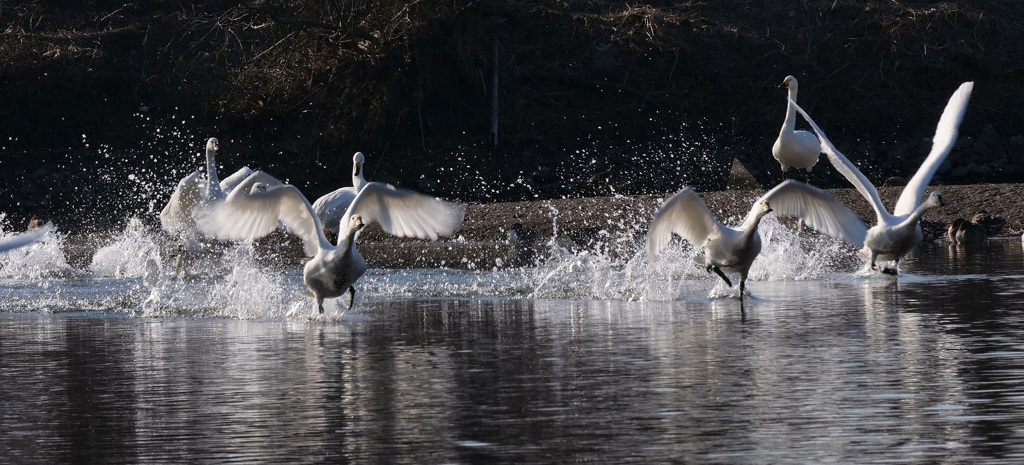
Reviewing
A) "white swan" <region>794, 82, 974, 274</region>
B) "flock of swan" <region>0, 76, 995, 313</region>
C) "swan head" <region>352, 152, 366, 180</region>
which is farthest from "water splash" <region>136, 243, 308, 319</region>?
"white swan" <region>794, 82, 974, 274</region>

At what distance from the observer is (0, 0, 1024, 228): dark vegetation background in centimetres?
2389

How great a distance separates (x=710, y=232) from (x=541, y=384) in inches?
199

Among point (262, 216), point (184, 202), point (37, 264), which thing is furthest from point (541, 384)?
point (184, 202)

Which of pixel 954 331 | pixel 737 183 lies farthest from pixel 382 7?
pixel 954 331

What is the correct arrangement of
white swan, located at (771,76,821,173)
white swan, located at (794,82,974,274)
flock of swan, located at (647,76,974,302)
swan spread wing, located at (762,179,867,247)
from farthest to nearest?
1. white swan, located at (771,76,821,173)
2. white swan, located at (794,82,974,274)
3. swan spread wing, located at (762,179,867,247)
4. flock of swan, located at (647,76,974,302)

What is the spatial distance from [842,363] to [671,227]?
4644 millimetres

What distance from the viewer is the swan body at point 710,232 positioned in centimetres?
1262

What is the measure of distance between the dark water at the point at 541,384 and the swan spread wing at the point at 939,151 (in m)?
2.71

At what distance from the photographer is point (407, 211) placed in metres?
13.2

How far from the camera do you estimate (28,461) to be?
6.62m

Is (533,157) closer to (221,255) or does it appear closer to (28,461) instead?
(221,255)

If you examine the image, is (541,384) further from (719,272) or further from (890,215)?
(890,215)

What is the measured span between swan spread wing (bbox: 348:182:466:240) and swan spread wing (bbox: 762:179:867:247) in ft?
8.76

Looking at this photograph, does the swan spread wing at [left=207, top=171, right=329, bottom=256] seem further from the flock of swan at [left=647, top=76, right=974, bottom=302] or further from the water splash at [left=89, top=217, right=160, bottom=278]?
the water splash at [left=89, top=217, right=160, bottom=278]
